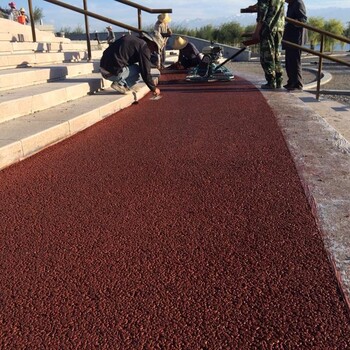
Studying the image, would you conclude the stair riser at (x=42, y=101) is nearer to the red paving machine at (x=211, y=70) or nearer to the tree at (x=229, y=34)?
the red paving machine at (x=211, y=70)

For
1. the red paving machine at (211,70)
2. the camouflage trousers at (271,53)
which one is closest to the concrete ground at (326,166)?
the camouflage trousers at (271,53)

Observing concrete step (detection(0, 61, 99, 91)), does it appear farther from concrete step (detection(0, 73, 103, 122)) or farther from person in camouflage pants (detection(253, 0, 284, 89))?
person in camouflage pants (detection(253, 0, 284, 89))

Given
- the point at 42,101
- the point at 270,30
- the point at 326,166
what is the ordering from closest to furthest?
the point at 326,166 < the point at 42,101 < the point at 270,30

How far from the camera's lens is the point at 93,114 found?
468 cm

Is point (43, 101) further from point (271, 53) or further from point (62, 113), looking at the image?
point (271, 53)

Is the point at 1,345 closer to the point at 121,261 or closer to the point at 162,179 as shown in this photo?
the point at 121,261

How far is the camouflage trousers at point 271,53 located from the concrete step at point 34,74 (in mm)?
3406

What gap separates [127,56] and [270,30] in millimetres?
2729

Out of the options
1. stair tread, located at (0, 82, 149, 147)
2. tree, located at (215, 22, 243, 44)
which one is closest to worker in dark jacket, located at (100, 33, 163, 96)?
stair tread, located at (0, 82, 149, 147)

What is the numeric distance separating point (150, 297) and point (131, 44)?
189 inches

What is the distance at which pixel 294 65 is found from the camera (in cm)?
754

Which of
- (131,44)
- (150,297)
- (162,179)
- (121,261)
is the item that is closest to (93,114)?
(131,44)

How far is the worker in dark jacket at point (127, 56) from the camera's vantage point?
5711mm

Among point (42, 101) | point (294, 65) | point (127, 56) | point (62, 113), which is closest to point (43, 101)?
point (42, 101)
